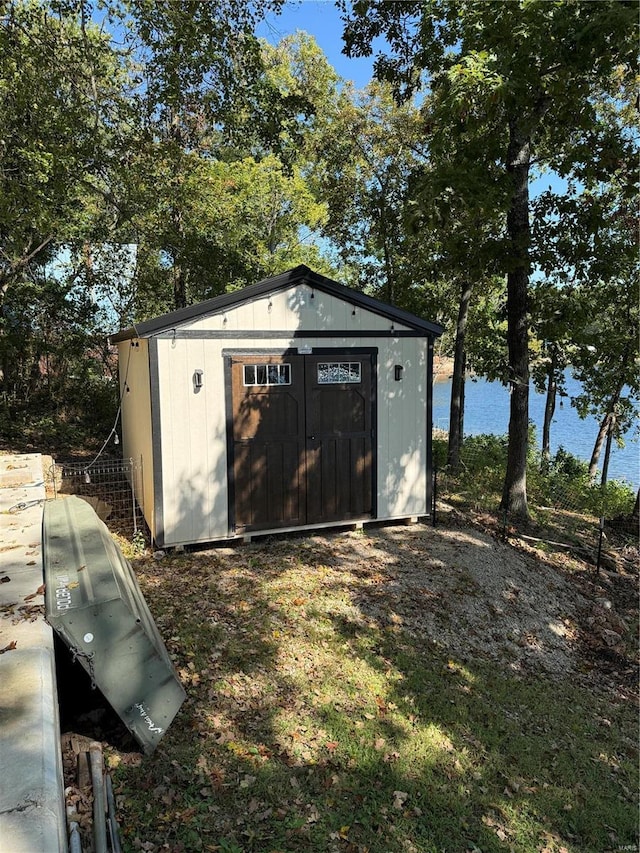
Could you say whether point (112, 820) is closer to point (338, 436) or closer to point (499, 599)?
point (499, 599)

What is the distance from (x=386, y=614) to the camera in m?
5.52

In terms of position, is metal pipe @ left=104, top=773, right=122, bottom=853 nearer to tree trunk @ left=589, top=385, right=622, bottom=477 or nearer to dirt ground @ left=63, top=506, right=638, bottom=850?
dirt ground @ left=63, top=506, right=638, bottom=850

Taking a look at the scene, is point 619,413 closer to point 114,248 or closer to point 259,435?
point 259,435

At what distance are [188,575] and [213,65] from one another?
780 cm

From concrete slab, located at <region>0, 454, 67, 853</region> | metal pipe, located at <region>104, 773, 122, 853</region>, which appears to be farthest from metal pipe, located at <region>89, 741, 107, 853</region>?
concrete slab, located at <region>0, 454, 67, 853</region>

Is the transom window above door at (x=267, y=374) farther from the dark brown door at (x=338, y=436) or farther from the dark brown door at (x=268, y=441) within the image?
the dark brown door at (x=338, y=436)

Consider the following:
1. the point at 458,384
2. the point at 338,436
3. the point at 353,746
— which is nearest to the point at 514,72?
the point at 338,436

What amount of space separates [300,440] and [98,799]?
4855 mm

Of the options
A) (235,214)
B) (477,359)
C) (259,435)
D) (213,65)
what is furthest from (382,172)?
(259,435)

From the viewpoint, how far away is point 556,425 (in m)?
30.9

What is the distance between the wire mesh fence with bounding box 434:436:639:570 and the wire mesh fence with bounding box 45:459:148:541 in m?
4.38

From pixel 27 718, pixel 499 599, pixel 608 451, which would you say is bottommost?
pixel 499 599

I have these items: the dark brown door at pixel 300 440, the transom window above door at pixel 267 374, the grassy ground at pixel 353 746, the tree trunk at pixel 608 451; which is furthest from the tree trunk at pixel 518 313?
the tree trunk at pixel 608 451

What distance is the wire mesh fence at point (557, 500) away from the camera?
9.00 m
